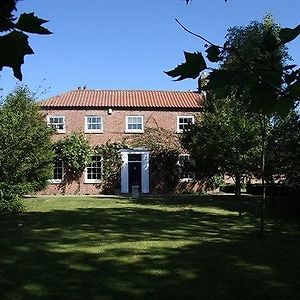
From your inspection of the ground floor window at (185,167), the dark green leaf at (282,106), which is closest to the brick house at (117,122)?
the ground floor window at (185,167)

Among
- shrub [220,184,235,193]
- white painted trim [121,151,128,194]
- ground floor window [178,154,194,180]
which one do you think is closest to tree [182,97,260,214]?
ground floor window [178,154,194,180]

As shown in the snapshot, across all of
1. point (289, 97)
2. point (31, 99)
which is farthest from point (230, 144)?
point (289, 97)

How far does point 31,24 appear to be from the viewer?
1.22 metres

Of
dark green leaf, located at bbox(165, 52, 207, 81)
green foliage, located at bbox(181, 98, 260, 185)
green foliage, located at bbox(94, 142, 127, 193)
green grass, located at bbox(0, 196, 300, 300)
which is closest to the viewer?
dark green leaf, located at bbox(165, 52, 207, 81)

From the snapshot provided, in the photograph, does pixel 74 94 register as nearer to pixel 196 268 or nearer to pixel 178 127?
pixel 178 127

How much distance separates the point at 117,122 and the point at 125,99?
2224mm

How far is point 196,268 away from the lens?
7.80 metres

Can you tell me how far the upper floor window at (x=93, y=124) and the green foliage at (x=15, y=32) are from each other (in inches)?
1221

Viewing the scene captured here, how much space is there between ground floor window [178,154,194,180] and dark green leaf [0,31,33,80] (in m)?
26.8

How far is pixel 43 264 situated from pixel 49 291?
1871 millimetres

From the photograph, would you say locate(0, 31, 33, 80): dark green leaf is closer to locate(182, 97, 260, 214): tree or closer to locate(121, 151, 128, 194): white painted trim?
locate(182, 97, 260, 214): tree

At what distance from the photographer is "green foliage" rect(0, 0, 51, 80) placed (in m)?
1.21

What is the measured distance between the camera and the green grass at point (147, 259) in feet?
21.1

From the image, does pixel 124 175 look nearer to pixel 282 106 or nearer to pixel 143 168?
pixel 143 168
